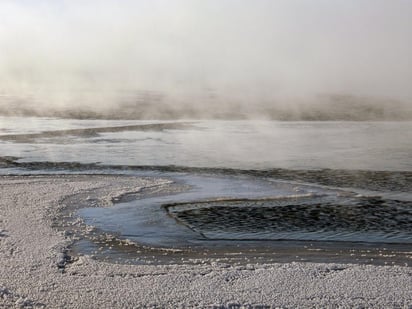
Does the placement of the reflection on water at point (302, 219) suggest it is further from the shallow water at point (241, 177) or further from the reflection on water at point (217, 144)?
the reflection on water at point (217, 144)

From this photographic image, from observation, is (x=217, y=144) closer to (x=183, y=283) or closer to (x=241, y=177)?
(x=241, y=177)

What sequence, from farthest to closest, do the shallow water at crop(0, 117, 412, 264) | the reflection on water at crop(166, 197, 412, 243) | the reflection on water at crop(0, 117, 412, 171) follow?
the reflection on water at crop(0, 117, 412, 171) < the shallow water at crop(0, 117, 412, 264) < the reflection on water at crop(166, 197, 412, 243)

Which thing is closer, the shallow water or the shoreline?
the shoreline

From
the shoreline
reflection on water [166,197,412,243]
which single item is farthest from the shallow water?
the shoreline

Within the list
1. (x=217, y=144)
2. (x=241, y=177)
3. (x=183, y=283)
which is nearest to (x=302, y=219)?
(x=183, y=283)

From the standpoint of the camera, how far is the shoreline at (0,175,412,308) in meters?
4.89

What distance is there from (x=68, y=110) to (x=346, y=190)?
2262 cm

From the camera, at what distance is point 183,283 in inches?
208

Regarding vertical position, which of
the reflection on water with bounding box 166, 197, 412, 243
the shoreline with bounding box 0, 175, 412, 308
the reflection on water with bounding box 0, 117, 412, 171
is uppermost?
the reflection on water with bounding box 0, 117, 412, 171

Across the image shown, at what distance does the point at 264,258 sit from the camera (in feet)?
20.3

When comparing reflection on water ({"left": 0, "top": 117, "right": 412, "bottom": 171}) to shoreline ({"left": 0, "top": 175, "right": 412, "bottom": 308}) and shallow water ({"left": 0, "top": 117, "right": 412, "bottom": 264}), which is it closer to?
shallow water ({"left": 0, "top": 117, "right": 412, "bottom": 264})

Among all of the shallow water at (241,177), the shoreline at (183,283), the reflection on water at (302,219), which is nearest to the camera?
the shoreline at (183,283)

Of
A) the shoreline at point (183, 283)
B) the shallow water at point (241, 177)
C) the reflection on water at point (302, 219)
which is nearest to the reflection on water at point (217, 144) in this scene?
the shallow water at point (241, 177)

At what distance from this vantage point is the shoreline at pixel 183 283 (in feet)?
16.0
